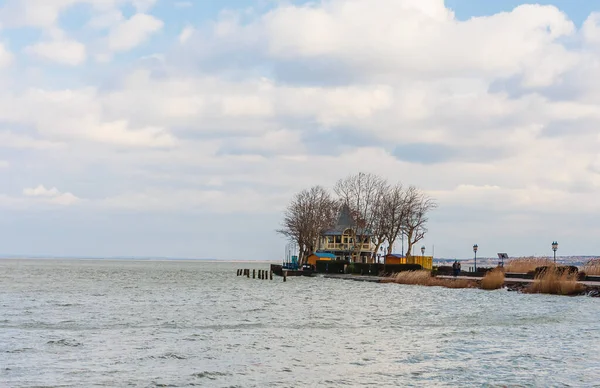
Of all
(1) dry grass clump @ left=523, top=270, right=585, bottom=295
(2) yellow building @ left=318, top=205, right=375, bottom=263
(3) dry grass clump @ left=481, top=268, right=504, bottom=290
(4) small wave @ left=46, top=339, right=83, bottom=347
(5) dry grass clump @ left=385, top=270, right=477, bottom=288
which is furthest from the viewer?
(2) yellow building @ left=318, top=205, right=375, bottom=263

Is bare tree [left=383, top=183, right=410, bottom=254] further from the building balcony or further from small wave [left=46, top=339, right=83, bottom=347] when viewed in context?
small wave [left=46, top=339, right=83, bottom=347]

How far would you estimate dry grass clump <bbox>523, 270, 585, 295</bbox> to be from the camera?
56.2 m

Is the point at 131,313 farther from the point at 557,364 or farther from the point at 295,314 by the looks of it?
the point at 557,364

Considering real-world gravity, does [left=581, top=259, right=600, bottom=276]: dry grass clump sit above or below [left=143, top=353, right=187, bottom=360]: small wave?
above

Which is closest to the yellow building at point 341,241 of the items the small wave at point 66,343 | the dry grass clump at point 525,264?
the dry grass clump at point 525,264

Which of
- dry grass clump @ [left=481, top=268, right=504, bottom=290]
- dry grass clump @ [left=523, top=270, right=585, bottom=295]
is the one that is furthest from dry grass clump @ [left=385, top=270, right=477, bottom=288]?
dry grass clump @ [left=523, top=270, right=585, bottom=295]

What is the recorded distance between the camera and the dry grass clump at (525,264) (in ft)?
249

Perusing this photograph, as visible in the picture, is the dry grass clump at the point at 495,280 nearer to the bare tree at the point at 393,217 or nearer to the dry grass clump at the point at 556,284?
the dry grass clump at the point at 556,284

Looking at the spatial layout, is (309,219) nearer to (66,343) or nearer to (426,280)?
(426,280)

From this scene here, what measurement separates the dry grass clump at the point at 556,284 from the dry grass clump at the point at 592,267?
543 cm

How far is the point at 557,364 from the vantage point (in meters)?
24.0

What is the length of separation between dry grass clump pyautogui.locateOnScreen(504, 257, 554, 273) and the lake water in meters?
26.3

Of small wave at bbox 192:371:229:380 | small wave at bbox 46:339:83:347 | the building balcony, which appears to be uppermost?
the building balcony

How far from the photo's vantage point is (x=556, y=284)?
5812 cm
